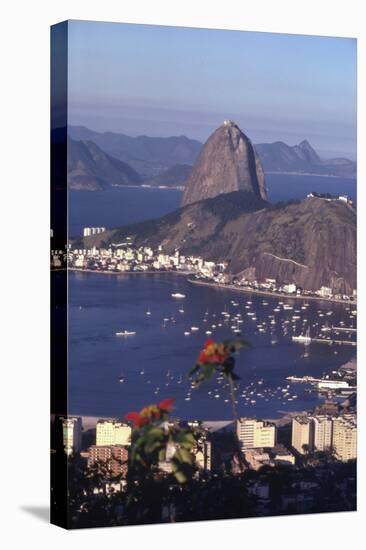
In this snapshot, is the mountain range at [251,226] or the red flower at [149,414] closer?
the red flower at [149,414]

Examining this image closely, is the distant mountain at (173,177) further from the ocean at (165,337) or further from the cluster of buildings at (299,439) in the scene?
the cluster of buildings at (299,439)

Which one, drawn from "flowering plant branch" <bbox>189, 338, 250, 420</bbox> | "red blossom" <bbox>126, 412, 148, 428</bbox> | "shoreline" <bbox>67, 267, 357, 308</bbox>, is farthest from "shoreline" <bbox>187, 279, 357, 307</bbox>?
"red blossom" <bbox>126, 412, 148, 428</bbox>

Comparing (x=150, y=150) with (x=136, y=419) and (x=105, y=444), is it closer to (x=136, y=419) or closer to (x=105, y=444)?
(x=136, y=419)

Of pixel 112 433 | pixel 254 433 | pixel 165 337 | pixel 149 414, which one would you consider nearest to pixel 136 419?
pixel 149 414

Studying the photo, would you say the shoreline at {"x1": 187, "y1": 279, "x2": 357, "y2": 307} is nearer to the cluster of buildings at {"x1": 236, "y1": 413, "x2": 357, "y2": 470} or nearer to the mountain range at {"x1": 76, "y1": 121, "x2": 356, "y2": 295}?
the mountain range at {"x1": 76, "y1": 121, "x2": 356, "y2": 295}

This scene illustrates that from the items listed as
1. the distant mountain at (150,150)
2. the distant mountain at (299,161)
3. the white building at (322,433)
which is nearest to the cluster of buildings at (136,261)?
the distant mountain at (150,150)

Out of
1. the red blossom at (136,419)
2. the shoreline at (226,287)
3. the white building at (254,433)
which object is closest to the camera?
the red blossom at (136,419)
